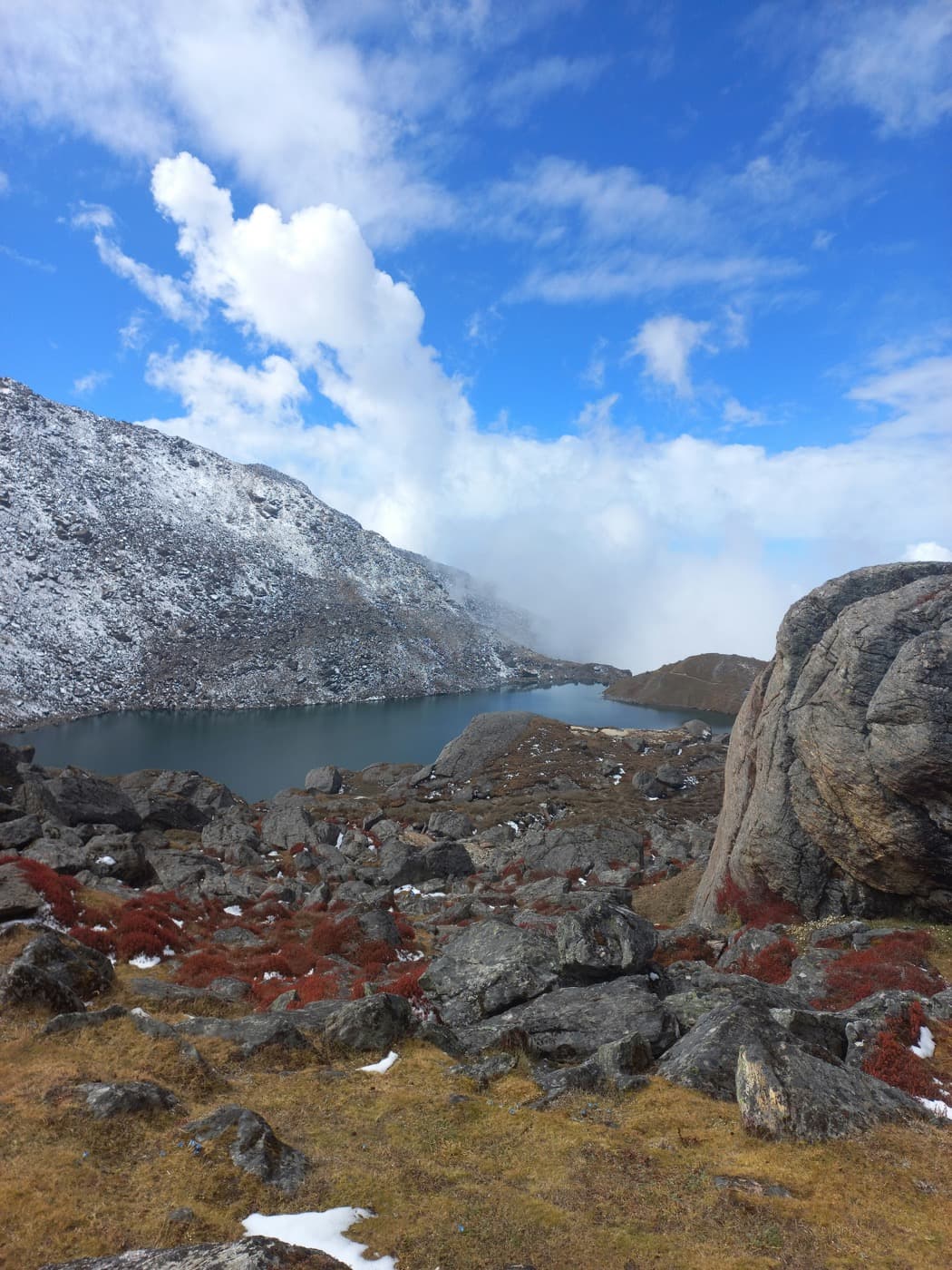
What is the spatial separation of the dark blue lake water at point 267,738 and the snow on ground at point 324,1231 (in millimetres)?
80540

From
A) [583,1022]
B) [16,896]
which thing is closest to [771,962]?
[583,1022]

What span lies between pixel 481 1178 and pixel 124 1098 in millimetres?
5817

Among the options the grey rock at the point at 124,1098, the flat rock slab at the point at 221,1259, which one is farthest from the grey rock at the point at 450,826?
the flat rock slab at the point at 221,1259

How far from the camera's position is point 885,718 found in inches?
876

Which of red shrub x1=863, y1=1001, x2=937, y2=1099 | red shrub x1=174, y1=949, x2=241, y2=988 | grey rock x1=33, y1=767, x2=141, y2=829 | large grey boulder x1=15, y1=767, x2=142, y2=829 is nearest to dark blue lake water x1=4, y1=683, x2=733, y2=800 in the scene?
grey rock x1=33, y1=767, x2=141, y2=829

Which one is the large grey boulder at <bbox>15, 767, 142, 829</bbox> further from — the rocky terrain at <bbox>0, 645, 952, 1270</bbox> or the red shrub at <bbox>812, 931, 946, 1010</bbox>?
the red shrub at <bbox>812, 931, 946, 1010</bbox>

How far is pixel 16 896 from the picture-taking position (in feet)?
68.4

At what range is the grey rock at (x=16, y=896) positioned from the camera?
66.6ft

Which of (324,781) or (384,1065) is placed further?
(324,781)

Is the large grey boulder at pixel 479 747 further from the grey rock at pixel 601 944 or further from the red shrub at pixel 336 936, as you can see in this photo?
the grey rock at pixel 601 944

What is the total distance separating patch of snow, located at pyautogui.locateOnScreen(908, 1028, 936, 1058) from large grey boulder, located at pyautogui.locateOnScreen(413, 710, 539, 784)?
243 ft

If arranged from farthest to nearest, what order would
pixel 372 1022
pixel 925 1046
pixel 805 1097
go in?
pixel 372 1022 → pixel 925 1046 → pixel 805 1097

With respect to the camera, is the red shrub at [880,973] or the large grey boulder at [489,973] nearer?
the red shrub at [880,973]

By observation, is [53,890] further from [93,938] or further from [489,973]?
[489,973]
